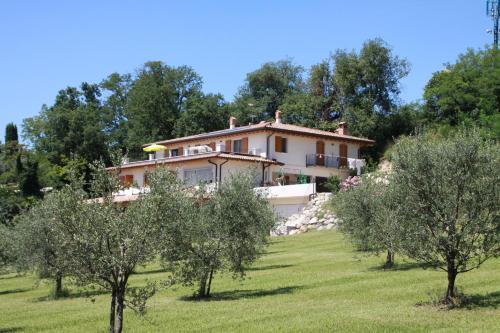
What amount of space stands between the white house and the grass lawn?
85.5ft

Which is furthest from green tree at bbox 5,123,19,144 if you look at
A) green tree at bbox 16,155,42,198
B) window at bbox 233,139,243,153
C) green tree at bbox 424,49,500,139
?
green tree at bbox 424,49,500,139

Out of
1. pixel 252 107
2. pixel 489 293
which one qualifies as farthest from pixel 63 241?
pixel 252 107

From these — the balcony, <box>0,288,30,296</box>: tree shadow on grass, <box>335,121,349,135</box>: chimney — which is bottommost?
<box>0,288,30,296</box>: tree shadow on grass

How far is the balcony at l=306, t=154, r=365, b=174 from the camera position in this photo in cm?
5962

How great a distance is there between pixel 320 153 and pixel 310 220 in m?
17.6

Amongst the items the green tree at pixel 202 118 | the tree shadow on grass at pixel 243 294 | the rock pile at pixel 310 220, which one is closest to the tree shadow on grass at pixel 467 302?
the tree shadow on grass at pixel 243 294

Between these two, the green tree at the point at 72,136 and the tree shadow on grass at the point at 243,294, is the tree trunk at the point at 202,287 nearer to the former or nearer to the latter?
the tree shadow on grass at the point at 243,294

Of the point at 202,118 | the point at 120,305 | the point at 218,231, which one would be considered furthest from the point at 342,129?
the point at 120,305

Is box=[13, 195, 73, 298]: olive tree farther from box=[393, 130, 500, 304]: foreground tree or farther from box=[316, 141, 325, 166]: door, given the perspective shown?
box=[316, 141, 325, 166]: door

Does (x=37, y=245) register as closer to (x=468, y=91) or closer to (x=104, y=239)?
Result: (x=104, y=239)

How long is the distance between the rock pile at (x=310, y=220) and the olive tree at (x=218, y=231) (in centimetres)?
1828

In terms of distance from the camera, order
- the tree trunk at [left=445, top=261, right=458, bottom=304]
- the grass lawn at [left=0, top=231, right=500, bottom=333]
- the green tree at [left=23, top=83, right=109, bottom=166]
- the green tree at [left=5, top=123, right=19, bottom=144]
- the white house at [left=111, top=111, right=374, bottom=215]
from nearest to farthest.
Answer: the grass lawn at [left=0, top=231, right=500, bottom=333] < the tree trunk at [left=445, top=261, right=458, bottom=304] < the white house at [left=111, top=111, right=374, bottom=215] < the green tree at [left=23, top=83, right=109, bottom=166] < the green tree at [left=5, top=123, right=19, bottom=144]

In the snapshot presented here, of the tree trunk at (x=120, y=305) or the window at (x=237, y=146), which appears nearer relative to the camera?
the tree trunk at (x=120, y=305)

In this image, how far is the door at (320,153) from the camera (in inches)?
2362
